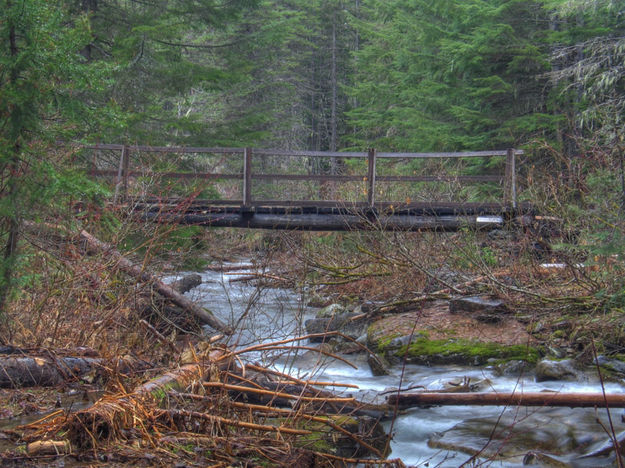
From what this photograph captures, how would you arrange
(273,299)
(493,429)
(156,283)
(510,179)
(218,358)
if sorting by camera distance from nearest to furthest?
(218,358), (493,429), (156,283), (273,299), (510,179)

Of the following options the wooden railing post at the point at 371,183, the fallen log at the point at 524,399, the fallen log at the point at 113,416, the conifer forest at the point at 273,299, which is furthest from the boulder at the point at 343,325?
the fallen log at the point at 113,416

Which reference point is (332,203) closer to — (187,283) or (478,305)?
(187,283)

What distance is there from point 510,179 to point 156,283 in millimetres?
7949

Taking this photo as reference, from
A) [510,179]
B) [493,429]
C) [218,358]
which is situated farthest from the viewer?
[510,179]

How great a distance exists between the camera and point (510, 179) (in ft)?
42.7

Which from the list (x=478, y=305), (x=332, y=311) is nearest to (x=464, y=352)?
(x=478, y=305)

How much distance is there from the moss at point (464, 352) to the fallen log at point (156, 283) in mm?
2722

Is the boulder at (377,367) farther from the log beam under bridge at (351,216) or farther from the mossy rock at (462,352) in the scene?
the log beam under bridge at (351,216)

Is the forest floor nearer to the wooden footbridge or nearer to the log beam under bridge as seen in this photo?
the log beam under bridge

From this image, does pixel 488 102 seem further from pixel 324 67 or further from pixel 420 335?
pixel 324 67

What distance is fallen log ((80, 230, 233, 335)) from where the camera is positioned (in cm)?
778

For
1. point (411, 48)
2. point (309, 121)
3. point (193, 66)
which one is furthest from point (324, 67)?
point (193, 66)

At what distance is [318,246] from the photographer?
549 inches

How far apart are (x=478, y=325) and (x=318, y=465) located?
5.35 meters
